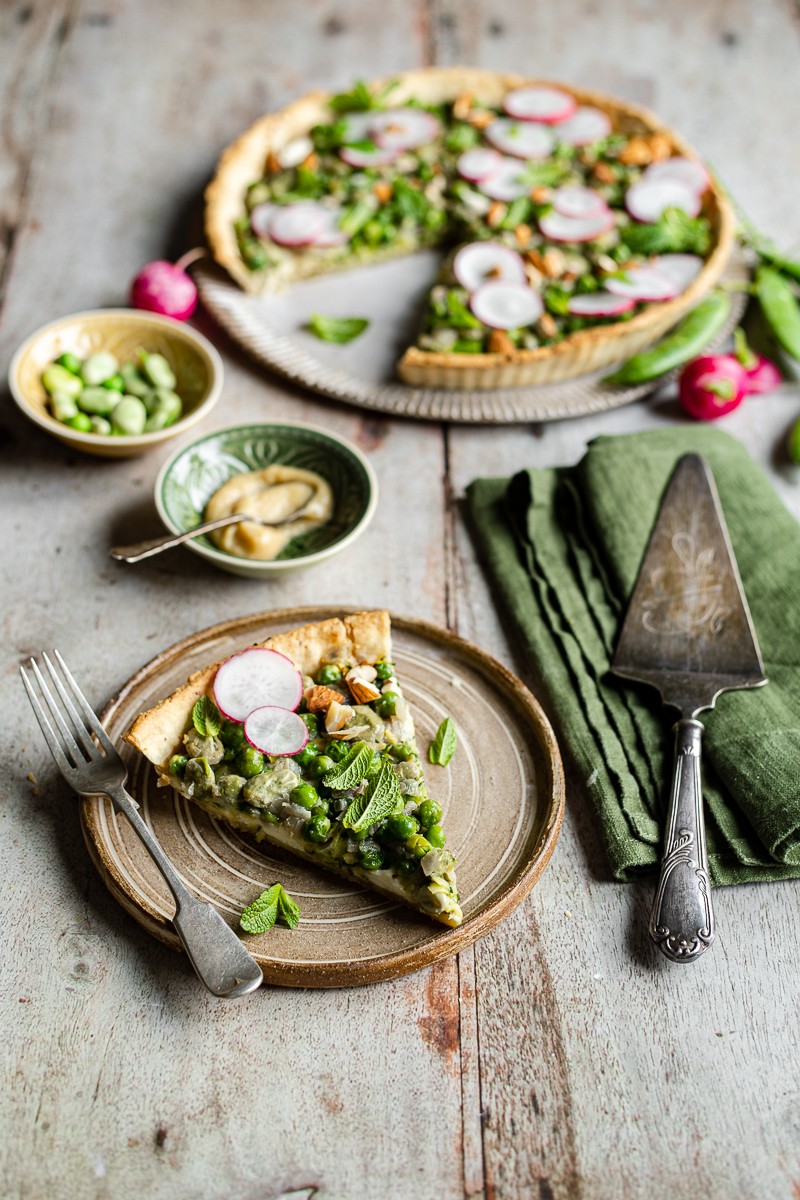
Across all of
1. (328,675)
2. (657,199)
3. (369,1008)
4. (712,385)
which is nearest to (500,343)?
(712,385)

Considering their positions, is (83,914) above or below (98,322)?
below

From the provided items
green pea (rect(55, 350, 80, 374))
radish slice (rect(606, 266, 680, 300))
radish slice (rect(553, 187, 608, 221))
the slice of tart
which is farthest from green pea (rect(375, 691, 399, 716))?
radish slice (rect(553, 187, 608, 221))

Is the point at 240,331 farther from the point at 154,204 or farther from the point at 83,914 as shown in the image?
the point at 83,914

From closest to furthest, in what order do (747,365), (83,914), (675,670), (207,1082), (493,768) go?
(207,1082), (83,914), (493,768), (675,670), (747,365)

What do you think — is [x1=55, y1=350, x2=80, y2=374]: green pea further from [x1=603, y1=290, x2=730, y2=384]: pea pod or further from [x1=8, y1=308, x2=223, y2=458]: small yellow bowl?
[x1=603, y1=290, x2=730, y2=384]: pea pod

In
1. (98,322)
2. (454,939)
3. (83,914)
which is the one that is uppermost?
(98,322)

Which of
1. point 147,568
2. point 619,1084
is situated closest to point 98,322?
point 147,568

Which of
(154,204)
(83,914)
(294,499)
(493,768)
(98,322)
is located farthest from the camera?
(154,204)

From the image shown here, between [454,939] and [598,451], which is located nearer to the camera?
[454,939]
